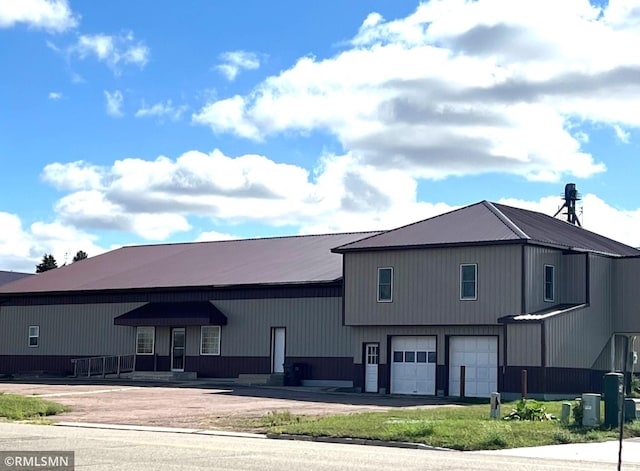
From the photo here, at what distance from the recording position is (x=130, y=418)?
27.8 meters

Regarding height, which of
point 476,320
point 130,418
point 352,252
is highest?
point 352,252

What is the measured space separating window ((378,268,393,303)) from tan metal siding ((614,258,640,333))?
9022 mm

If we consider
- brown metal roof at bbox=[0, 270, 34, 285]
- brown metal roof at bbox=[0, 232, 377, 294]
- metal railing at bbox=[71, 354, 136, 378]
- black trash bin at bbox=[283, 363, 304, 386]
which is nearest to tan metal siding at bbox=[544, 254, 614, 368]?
brown metal roof at bbox=[0, 232, 377, 294]

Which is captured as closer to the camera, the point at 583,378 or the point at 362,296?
the point at 583,378

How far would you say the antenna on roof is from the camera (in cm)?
6288

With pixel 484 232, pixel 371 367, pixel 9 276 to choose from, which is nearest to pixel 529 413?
pixel 484 232

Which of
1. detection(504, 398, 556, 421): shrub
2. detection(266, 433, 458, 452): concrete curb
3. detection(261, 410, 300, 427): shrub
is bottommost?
detection(266, 433, 458, 452): concrete curb

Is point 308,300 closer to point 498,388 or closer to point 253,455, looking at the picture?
point 498,388

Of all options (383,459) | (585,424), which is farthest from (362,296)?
(383,459)

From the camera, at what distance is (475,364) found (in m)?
39.8

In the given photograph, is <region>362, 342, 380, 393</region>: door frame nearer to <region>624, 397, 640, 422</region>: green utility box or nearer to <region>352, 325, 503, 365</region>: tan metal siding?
<region>352, 325, 503, 365</region>: tan metal siding

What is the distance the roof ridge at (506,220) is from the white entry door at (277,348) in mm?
10929

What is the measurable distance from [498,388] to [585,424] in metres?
13.9

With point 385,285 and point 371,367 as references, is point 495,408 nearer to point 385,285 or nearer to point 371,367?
point 385,285
